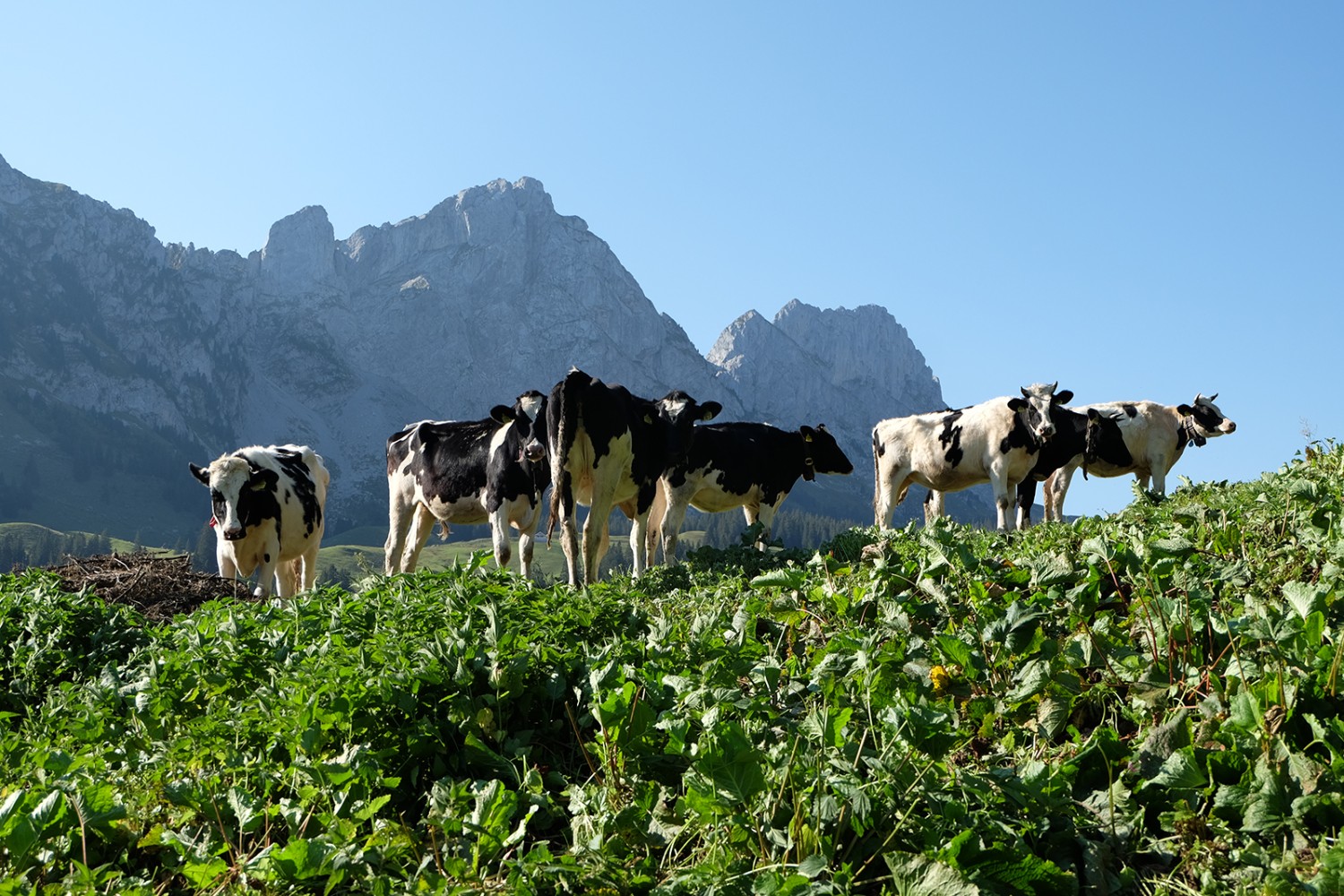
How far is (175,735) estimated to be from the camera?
5.54 metres

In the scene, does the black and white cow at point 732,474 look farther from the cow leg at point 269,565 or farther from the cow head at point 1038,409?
the cow leg at point 269,565

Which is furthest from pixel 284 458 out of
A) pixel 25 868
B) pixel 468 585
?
pixel 25 868

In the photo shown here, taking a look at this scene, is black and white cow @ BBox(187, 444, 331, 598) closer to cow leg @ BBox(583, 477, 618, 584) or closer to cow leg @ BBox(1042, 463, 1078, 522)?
cow leg @ BBox(583, 477, 618, 584)

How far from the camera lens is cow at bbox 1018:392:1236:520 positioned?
27859mm

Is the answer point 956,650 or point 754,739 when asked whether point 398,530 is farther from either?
point 754,739

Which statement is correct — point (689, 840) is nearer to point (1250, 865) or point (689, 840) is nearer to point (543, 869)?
point (543, 869)

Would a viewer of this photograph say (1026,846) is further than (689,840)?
No

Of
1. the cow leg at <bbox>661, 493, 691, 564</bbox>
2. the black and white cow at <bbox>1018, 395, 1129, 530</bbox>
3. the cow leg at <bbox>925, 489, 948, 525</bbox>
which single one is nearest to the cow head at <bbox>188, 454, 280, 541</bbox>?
the cow leg at <bbox>661, 493, 691, 564</bbox>

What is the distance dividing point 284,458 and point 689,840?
54.7 feet

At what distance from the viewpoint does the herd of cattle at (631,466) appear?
15.2 m

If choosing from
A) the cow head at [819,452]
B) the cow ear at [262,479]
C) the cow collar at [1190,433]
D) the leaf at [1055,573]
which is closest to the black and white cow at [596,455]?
the cow ear at [262,479]

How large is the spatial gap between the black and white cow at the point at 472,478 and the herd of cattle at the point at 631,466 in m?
0.03

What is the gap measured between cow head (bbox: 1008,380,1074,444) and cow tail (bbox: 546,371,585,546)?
12.7 m

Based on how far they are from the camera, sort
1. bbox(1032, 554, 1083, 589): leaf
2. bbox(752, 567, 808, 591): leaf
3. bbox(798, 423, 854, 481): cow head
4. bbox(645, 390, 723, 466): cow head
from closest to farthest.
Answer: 1. bbox(1032, 554, 1083, 589): leaf
2. bbox(752, 567, 808, 591): leaf
3. bbox(645, 390, 723, 466): cow head
4. bbox(798, 423, 854, 481): cow head
